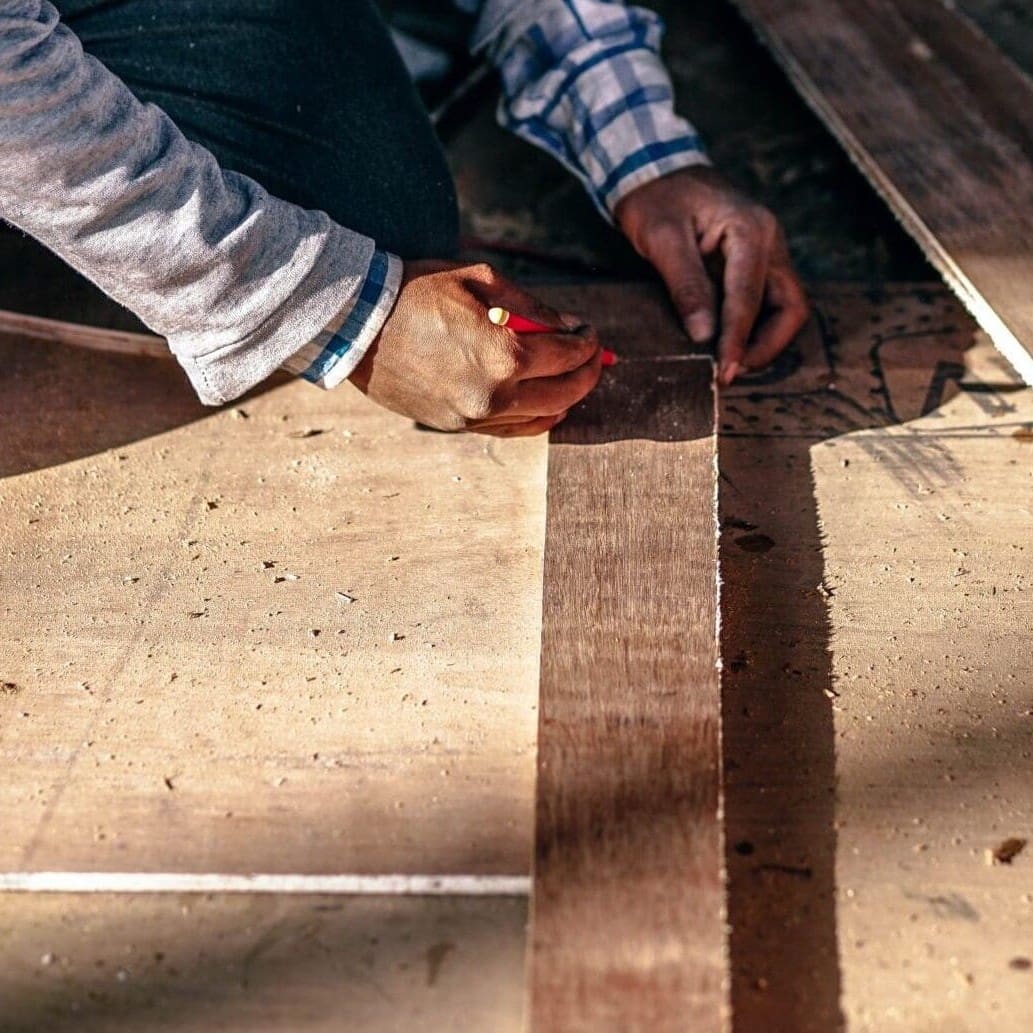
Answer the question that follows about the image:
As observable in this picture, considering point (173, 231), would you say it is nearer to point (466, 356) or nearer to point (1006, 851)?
point (466, 356)

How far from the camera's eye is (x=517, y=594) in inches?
59.1

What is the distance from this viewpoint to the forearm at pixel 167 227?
1.29 m

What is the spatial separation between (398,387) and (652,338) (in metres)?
0.49

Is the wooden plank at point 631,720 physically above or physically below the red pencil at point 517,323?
below

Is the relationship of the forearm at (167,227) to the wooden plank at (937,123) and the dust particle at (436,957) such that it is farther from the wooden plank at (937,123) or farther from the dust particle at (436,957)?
the wooden plank at (937,123)

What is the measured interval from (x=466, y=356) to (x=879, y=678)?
2.08 feet

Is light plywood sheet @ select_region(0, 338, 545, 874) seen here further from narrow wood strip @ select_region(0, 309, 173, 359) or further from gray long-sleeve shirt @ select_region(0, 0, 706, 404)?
gray long-sleeve shirt @ select_region(0, 0, 706, 404)

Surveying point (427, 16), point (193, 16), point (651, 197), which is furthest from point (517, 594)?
point (427, 16)

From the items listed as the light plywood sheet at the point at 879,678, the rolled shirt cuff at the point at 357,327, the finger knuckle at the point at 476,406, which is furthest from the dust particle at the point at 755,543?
the rolled shirt cuff at the point at 357,327

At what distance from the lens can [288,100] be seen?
1856 millimetres

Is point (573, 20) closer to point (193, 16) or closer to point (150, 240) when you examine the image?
point (193, 16)

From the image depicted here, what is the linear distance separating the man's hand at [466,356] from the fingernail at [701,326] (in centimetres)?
29

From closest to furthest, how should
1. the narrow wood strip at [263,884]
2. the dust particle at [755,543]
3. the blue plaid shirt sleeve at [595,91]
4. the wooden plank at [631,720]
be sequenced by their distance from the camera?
the wooden plank at [631,720]
the narrow wood strip at [263,884]
the dust particle at [755,543]
the blue plaid shirt sleeve at [595,91]

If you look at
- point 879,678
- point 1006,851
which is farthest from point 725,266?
point 1006,851
